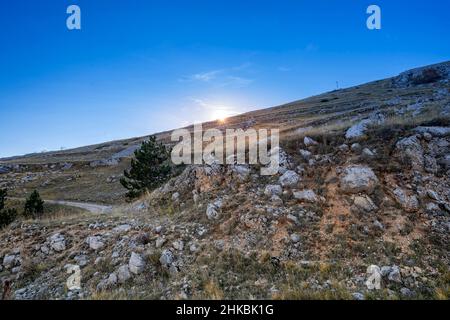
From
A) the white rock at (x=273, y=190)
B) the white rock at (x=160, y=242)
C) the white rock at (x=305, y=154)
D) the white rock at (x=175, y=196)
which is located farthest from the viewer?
the white rock at (x=175, y=196)

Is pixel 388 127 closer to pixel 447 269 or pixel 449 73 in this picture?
pixel 447 269

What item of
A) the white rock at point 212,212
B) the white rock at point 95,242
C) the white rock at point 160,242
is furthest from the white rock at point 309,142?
the white rock at point 95,242

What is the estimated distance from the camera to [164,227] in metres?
11.6

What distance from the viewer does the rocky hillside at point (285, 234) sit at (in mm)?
8133

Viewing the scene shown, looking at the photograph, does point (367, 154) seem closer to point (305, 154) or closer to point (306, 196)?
point (305, 154)

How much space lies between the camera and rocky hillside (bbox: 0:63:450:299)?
8133 mm

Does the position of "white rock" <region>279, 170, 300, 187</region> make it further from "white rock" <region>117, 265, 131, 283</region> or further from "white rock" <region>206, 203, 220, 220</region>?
"white rock" <region>117, 265, 131, 283</region>

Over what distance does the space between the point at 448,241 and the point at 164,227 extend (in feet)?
31.2

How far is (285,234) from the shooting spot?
33.1ft

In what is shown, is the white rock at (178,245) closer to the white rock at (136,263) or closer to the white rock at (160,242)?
the white rock at (160,242)

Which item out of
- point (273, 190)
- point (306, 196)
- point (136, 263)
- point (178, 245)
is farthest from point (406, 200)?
point (136, 263)

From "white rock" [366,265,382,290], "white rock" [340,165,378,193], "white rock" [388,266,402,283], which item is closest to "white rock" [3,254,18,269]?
"white rock" [366,265,382,290]

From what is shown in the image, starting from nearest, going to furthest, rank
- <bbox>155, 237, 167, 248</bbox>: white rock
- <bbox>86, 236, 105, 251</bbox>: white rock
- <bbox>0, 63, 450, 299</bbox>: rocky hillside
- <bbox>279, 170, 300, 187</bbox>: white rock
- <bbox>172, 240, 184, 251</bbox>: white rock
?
1. <bbox>0, 63, 450, 299</bbox>: rocky hillside
2. <bbox>172, 240, 184, 251</bbox>: white rock
3. <bbox>155, 237, 167, 248</bbox>: white rock
4. <bbox>86, 236, 105, 251</bbox>: white rock
5. <bbox>279, 170, 300, 187</bbox>: white rock

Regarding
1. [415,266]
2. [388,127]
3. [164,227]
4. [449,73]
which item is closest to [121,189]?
[164,227]
